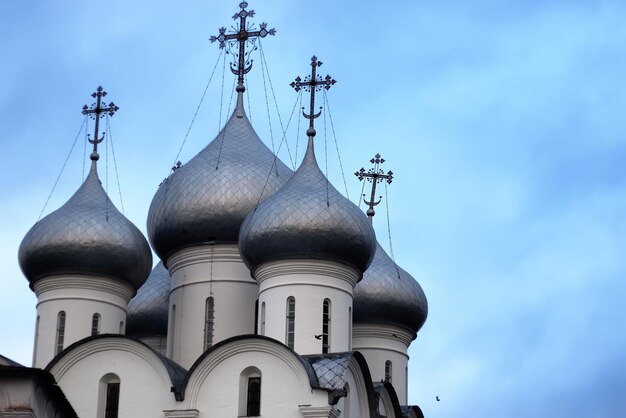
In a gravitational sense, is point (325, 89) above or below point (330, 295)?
above

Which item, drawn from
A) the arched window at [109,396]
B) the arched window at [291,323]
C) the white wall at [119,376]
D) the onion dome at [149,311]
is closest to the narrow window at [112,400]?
the arched window at [109,396]

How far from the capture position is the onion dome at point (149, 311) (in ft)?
88.5

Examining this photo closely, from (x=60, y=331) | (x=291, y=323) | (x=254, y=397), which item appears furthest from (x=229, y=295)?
(x=254, y=397)

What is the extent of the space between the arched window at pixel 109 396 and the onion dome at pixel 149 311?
493 cm

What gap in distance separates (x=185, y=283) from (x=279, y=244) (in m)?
2.51

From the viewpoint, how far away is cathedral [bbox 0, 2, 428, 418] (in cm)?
2138

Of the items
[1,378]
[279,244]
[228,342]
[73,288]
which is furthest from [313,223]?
[1,378]

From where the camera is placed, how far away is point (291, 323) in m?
22.7

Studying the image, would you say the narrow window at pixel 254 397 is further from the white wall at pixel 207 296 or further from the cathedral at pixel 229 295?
the white wall at pixel 207 296

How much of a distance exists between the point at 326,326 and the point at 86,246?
426 cm

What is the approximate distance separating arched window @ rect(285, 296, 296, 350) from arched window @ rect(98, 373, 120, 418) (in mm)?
2595

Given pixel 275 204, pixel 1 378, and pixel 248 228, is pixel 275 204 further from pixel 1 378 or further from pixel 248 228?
pixel 1 378

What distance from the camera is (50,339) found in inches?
959

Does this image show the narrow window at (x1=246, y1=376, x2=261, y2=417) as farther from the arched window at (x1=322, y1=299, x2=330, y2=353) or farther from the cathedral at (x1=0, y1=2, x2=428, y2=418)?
the arched window at (x1=322, y1=299, x2=330, y2=353)
